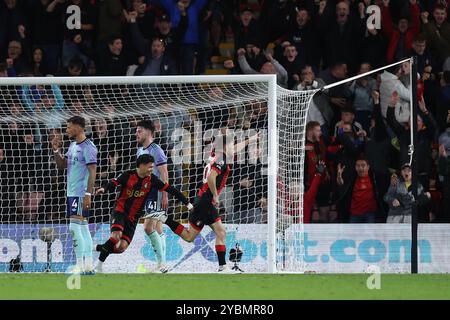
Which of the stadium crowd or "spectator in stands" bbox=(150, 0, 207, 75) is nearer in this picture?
the stadium crowd

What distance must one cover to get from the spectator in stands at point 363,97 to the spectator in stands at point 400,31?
77 centimetres

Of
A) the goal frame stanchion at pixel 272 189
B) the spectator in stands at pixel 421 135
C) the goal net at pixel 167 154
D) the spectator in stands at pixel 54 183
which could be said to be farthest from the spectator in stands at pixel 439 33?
the spectator in stands at pixel 54 183

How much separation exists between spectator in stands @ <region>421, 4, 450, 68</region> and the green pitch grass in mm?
6053

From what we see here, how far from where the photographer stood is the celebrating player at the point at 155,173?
53.5 ft

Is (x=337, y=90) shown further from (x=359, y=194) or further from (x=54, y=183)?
(x=54, y=183)

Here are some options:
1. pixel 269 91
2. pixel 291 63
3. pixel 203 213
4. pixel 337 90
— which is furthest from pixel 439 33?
pixel 203 213

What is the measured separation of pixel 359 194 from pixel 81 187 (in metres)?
4.47

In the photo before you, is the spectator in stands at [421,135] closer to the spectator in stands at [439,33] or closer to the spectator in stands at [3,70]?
the spectator in stands at [439,33]

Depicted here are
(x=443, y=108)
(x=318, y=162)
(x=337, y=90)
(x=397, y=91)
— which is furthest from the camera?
(x=337, y=90)

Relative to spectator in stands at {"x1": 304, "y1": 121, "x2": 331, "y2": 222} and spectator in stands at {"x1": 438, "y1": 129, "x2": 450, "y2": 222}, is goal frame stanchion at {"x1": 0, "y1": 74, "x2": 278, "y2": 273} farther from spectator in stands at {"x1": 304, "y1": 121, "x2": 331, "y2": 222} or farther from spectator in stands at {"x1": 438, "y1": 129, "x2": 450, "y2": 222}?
spectator in stands at {"x1": 438, "y1": 129, "x2": 450, "y2": 222}

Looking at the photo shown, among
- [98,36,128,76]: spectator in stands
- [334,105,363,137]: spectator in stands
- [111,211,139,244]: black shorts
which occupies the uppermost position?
[98,36,128,76]: spectator in stands

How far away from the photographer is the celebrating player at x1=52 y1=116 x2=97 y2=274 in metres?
15.4

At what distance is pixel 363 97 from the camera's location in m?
19.0

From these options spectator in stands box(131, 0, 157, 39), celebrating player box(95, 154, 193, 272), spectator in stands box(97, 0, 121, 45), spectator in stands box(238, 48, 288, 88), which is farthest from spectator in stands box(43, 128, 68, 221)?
spectator in stands box(238, 48, 288, 88)
